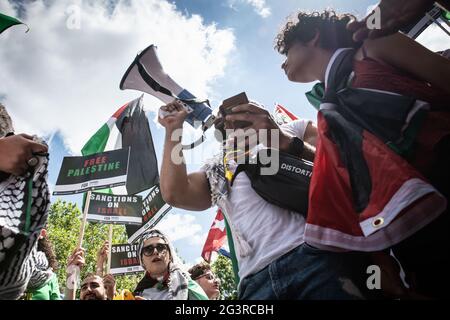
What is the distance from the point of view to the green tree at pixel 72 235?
18125mm

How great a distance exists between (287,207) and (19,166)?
1.07 meters

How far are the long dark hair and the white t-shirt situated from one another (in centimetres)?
71

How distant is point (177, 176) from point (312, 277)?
0.76 m

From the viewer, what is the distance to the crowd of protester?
2.98 ft

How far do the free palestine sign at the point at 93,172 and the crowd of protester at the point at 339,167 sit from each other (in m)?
3.66

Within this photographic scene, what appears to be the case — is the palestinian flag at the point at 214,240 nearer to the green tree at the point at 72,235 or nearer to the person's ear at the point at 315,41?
the person's ear at the point at 315,41

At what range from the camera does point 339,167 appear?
3.17ft

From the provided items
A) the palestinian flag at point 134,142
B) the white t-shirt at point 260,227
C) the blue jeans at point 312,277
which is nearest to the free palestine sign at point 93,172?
the palestinian flag at point 134,142

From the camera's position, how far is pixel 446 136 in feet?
2.98

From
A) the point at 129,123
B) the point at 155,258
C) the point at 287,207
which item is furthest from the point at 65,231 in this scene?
the point at 287,207

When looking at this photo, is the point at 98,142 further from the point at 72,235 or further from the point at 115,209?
the point at 72,235

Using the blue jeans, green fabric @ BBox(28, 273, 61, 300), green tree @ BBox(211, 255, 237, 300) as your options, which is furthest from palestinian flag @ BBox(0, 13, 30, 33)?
green tree @ BBox(211, 255, 237, 300)

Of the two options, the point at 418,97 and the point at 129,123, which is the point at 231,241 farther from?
the point at 129,123
